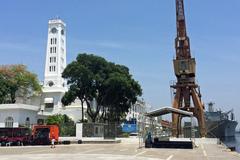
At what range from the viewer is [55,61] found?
271ft

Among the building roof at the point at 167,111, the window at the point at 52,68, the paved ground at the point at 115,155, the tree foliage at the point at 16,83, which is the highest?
the window at the point at 52,68

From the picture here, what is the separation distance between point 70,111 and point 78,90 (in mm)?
17111

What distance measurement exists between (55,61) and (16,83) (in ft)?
52.9

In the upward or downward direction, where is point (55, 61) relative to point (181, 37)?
downward

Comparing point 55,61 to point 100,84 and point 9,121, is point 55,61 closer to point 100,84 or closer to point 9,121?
point 9,121

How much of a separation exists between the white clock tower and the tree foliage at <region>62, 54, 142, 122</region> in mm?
19805

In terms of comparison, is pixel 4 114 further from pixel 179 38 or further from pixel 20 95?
pixel 179 38

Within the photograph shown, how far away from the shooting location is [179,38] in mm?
66688

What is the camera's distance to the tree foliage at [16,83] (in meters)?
66.3

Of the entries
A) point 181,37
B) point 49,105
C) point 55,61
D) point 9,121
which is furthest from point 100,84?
point 55,61

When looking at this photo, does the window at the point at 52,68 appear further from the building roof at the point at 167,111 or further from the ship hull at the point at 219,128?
the building roof at the point at 167,111

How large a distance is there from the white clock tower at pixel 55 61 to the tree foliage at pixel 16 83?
471 cm

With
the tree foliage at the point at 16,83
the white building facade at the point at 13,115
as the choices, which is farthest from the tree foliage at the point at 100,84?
the tree foliage at the point at 16,83

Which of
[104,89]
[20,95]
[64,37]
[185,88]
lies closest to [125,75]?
[104,89]
